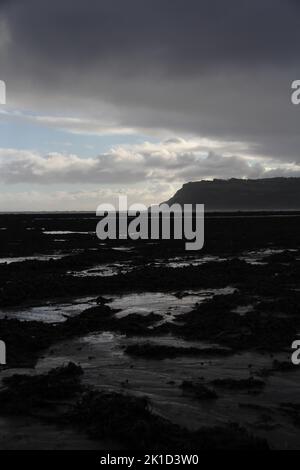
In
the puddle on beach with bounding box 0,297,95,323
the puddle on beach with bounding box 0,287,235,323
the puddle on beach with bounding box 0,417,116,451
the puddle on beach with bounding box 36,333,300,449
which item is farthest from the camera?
the puddle on beach with bounding box 0,287,235,323

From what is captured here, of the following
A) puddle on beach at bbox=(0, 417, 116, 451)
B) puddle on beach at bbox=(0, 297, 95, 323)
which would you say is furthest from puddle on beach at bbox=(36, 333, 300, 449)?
puddle on beach at bbox=(0, 297, 95, 323)

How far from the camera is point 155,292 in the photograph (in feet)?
58.8

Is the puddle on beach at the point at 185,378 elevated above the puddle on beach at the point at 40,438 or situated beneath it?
elevated above

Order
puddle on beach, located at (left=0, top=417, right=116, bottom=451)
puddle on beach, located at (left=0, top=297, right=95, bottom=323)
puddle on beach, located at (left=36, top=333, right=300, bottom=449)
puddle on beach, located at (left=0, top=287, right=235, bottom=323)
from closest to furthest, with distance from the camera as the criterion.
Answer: puddle on beach, located at (left=0, top=417, right=116, bottom=451)
puddle on beach, located at (left=36, top=333, right=300, bottom=449)
puddle on beach, located at (left=0, top=297, right=95, bottom=323)
puddle on beach, located at (left=0, top=287, right=235, bottom=323)

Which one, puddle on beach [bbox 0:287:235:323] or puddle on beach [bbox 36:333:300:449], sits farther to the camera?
puddle on beach [bbox 0:287:235:323]

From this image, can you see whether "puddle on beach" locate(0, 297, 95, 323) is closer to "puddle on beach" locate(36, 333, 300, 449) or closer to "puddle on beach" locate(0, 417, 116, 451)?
"puddle on beach" locate(36, 333, 300, 449)

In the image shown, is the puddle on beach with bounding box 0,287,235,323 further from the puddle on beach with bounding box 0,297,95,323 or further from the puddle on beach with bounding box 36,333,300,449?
the puddle on beach with bounding box 36,333,300,449

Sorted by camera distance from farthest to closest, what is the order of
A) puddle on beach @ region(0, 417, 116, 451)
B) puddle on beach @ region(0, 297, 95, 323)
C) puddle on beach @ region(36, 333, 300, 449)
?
puddle on beach @ region(0, 297, 95, 323), puddle on beach @ region(36, 333, 300, 449), puddle on beach @ region(0, 417, 116, 451)

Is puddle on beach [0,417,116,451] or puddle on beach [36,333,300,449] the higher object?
puddle on beach [36,333,300,449]

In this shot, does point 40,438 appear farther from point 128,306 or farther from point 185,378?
point 128,306

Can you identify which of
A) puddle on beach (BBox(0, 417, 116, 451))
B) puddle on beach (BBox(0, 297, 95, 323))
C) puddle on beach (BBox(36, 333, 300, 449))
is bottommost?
puddle on beach (BBox(0, 297, 95, 323))

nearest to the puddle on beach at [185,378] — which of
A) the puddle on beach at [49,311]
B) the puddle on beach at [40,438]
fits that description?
the puddle on beach at [40,438]

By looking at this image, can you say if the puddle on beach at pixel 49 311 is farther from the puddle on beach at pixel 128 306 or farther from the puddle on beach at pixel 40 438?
the puddle on beach at pixel 40 438

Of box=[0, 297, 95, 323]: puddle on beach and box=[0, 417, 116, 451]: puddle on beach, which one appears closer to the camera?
box=[0, 417, 116, 451]: puddle on beach
